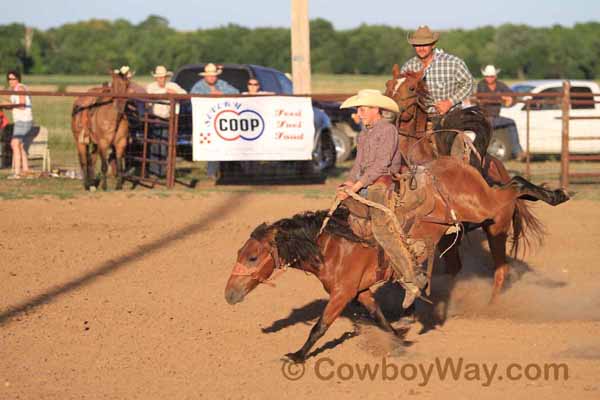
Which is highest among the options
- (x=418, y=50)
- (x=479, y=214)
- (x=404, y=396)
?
(x=418, y=50)

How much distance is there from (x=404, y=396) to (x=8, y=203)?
8.13 m

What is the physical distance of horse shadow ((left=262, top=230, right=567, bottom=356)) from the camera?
289 inches

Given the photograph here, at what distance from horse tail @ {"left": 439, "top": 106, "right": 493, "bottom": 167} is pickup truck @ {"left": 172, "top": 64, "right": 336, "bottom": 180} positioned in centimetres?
716

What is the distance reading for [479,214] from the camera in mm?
7414

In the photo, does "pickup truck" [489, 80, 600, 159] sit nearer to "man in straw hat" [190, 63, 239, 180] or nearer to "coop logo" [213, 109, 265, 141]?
"man in straw hat" [190, 63, 239, 180]

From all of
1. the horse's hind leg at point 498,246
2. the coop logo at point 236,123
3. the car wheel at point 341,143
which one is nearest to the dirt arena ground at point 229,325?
the horse's hind leg at point 498,246

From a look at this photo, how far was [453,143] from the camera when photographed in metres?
7.83

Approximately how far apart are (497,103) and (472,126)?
24.6 feet

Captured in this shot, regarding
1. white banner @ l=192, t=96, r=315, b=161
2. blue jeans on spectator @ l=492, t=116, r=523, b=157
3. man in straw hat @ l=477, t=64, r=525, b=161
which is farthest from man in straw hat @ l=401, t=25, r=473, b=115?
blue jeans on spectator @ l=492, t=116, r=523, b=157

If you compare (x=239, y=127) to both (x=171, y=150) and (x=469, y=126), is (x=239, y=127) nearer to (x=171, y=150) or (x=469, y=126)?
(x=171, y=150)

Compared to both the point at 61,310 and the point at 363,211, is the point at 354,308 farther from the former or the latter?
the point at 61,310

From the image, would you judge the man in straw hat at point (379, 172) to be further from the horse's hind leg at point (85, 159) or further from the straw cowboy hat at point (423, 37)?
the horse's hind leg at point (85, 159)

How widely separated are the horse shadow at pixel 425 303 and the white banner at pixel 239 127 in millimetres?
4410

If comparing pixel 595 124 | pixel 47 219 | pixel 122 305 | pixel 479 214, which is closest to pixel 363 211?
pixel 479 214
